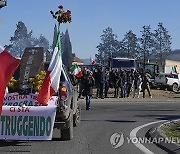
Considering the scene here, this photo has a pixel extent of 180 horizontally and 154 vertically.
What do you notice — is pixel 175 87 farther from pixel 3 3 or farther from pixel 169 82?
pixel 3 3

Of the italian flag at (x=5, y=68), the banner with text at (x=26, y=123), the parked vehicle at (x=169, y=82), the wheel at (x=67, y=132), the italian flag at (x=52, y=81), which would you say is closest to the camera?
the italian flag at (x=5, y=68)

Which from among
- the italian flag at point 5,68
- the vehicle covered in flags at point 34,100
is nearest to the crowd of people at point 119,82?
the vehicle covered in flags at point 34,100

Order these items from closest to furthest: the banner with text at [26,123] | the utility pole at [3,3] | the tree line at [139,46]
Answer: the banner with text at [26,123] → the utility pole at [3,3] → the tree line at [139,46]

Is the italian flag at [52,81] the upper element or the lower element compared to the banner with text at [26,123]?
upper

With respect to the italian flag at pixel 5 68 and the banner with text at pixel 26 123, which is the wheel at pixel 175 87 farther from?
the italian flag at pixel 5 68

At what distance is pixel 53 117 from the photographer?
10453 millimetres

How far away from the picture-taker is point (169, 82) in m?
42.0

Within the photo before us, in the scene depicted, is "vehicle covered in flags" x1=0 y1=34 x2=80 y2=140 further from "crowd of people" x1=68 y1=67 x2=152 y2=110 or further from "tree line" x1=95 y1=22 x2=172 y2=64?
"tree line" x1=95 y1=22 x2=172 y2=64

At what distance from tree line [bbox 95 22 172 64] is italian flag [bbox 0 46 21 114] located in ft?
301

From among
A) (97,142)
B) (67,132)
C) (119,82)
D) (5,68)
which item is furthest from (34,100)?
(119,82)

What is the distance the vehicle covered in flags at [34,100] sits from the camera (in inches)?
405

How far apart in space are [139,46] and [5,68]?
101 metres

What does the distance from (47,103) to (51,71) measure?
739 millimetres

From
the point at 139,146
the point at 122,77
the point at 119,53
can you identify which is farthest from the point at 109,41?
the point at 139,146
